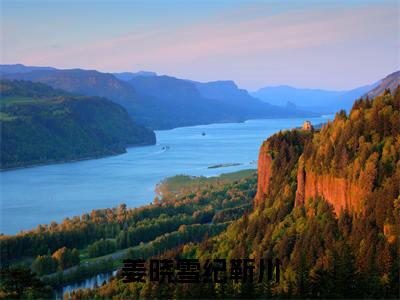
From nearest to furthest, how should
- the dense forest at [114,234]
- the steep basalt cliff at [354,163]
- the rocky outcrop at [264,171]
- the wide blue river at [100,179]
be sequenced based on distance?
1. the steep basalt cliff at [354,163]
2. the rocky outcrop at [264,171]
3. the dense forest at [114,234]
4. the wide blue river at [100,179]

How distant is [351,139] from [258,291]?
4751 millimetres

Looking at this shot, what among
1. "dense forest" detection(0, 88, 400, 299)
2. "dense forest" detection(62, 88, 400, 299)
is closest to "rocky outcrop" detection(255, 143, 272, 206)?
"dense forest" detection(0, 88, 400, 299)

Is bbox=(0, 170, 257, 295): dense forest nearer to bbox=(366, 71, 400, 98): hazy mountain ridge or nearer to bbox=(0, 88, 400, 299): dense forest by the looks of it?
bbox=(0, 88, 400, 299): dense forest

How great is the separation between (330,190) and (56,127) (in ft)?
262

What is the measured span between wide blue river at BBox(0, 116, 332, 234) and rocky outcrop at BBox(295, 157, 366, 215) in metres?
23.4

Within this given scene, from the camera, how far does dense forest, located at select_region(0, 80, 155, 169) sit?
79.7m

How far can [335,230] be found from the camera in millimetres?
15555

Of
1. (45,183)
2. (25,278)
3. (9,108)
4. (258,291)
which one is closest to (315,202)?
(258,291)

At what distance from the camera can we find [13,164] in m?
72.2

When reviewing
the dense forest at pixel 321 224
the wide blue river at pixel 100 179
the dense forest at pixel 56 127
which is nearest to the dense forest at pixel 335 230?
the dense forest at pixel 321 224

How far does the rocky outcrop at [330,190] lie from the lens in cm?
1535

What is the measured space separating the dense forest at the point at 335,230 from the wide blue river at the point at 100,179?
22411 mm

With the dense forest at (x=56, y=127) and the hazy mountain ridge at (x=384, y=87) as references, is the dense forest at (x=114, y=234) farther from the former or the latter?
the dense forest at (x=56, y=127)

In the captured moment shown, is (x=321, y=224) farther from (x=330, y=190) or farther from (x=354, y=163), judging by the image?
(x=354, y=163)
